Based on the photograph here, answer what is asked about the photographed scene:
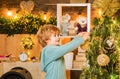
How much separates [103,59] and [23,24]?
8.59 feet

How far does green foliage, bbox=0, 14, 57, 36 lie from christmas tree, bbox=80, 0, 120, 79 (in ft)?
7.19

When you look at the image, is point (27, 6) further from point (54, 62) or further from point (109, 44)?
point (54, 62)

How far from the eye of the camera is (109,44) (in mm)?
3275

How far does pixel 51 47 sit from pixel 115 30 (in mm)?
858

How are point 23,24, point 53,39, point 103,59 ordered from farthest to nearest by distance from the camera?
point 23,24
point 103,59
point 53,39

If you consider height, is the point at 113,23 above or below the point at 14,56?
above

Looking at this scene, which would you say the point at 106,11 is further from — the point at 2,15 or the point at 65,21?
the point at 2,15

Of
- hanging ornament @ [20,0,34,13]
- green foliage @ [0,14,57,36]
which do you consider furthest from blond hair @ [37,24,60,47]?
hanging ornament @ [20,0,34,13]

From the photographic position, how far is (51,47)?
2771mm

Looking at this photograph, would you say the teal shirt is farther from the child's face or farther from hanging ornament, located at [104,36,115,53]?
hanging ornament, located at [104,36,115,53]

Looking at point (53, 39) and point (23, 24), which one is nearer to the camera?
point (53, 39)

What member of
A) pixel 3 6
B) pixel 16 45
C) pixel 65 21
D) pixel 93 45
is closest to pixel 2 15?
pixel 3 6

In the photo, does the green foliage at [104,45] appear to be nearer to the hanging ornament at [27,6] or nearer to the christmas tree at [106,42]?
the christmas tree at [106,42]

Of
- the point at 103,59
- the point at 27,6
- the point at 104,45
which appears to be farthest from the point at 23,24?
the point at 103,59
